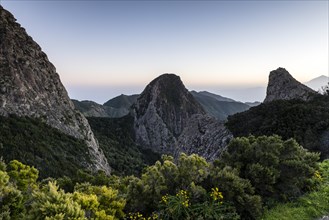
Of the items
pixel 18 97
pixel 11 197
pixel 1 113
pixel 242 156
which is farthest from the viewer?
pixel 18 97

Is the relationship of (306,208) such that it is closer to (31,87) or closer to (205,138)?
(205,138)

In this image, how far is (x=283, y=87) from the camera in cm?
7088

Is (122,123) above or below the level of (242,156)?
above

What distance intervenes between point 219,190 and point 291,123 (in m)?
25.6

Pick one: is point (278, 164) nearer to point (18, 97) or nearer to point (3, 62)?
point (18, 97)

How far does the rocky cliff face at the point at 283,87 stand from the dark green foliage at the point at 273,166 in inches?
2166

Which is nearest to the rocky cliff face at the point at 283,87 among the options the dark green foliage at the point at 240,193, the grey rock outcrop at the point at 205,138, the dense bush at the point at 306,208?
the grey rock outcrop at the point at 205,138

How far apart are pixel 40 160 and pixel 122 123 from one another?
10858 cm

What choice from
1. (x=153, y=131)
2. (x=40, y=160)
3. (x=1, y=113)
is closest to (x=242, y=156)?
(x=40, y=160)

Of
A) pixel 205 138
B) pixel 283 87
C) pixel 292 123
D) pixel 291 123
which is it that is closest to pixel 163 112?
pixel 283 87

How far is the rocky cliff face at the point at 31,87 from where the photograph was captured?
67.2 m

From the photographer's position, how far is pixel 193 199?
892 cm

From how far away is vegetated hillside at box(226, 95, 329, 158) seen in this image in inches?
992

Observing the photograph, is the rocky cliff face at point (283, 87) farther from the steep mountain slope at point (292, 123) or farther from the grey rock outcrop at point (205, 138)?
the grey rock outcrop at point (205, 138)
